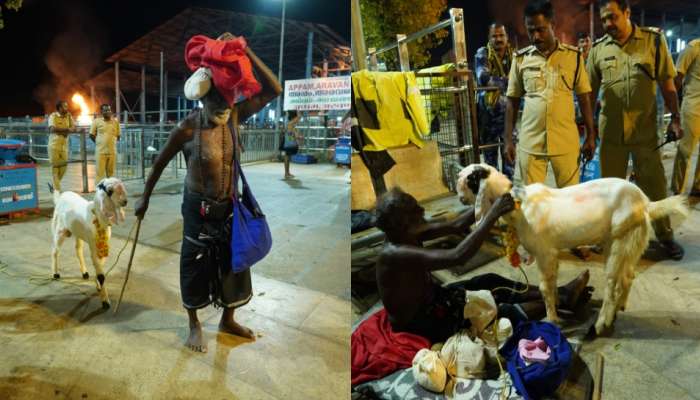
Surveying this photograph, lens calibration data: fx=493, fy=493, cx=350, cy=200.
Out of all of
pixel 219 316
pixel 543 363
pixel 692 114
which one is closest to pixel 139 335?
pixel 219 316

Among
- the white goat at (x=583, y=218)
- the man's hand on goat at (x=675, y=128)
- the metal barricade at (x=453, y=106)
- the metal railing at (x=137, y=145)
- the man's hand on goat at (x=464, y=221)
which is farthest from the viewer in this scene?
the metal railing at (x=137, y=145)

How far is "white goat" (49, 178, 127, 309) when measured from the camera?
3.85 metres

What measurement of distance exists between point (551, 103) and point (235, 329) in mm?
3032

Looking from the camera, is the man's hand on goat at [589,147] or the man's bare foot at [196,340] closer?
the man's bare foot at [196,340]

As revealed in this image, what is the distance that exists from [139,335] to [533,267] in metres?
3.40

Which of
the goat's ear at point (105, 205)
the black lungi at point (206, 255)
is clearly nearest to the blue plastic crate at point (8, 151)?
the goat's ear at point (105, 205)

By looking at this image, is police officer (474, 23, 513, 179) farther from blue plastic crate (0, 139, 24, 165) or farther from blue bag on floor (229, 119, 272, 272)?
blue plastic crate (0, 139, 24, 165)

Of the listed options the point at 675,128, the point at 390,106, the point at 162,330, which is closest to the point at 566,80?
the point at 675,128

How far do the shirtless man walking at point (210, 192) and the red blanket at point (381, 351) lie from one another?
0.98 meters

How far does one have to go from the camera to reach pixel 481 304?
114 inches

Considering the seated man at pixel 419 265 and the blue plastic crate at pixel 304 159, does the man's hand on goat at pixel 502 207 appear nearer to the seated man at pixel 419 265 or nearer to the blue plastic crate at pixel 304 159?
the seated man at pixel 419 265

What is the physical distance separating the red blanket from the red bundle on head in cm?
174

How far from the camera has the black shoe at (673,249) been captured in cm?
441

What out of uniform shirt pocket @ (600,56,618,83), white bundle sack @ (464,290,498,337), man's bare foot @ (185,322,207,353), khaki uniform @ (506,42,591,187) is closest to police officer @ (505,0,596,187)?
khaki uniform @ (506,42,591,187)
